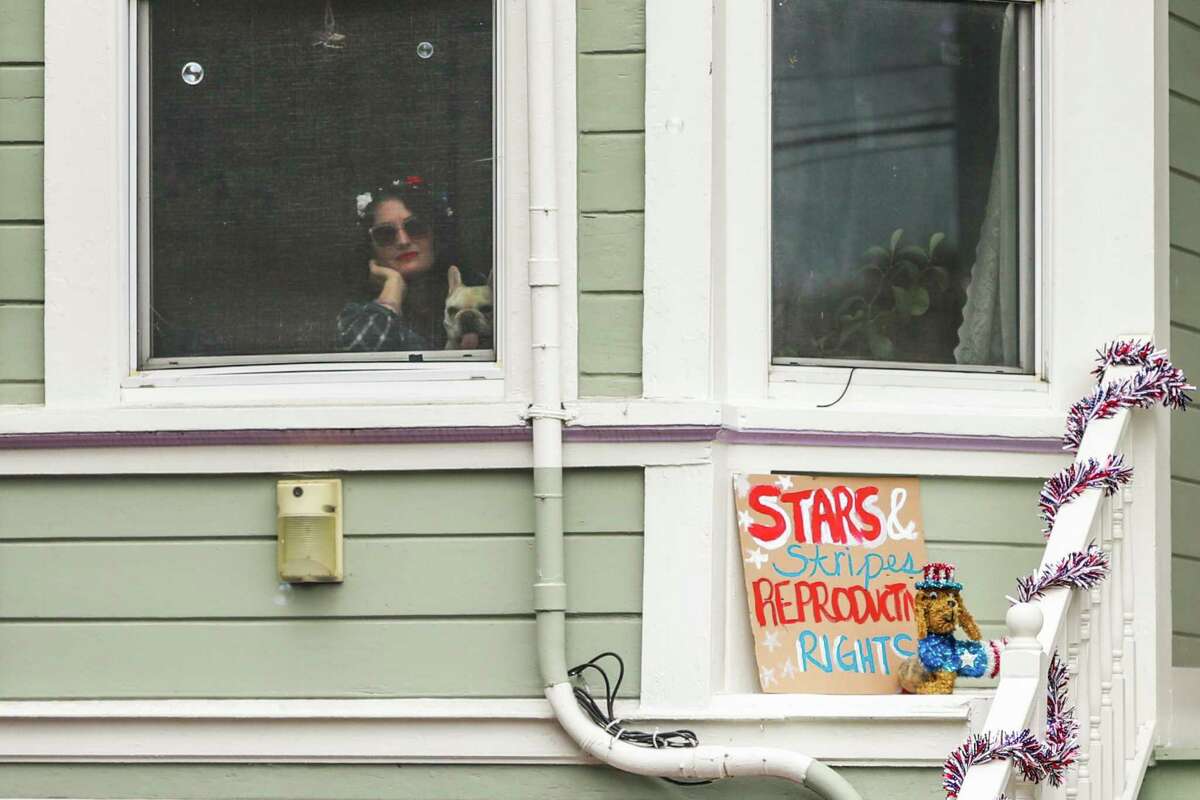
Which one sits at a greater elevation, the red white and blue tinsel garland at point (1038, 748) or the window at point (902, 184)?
the window at point (902, 184)

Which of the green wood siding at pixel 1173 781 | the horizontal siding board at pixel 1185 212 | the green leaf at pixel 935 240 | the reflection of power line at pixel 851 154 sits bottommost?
the green wood siding at pixel 1173 781

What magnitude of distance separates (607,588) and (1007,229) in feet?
4.73

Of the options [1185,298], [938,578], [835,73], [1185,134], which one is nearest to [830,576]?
[938,578]

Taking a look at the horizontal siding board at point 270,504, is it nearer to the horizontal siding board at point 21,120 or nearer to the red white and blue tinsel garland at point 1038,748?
the horizontal siding board at point 21,120

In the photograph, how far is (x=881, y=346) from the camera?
15.4 ft

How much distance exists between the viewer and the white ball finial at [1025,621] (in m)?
3.66

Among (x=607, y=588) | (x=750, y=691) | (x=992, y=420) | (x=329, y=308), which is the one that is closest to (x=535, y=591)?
(x=607, y=588)

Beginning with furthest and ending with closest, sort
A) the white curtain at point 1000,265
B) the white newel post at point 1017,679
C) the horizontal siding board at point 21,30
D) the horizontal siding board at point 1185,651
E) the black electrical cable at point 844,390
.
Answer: the horizontal siding board at point 1185,651 < the white curtain at point 1000,265 < the horizontal siding board at point 21,30 < the black electrical cable at point 844,390 < the white newel post at point 1017,679

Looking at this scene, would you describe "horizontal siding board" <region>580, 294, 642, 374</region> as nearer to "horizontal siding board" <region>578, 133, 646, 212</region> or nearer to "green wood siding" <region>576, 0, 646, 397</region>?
"green wood siding" <region>576, 0, 646, 397</region>

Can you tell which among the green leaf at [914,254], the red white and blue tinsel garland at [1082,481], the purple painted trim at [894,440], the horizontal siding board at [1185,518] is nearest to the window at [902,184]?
the green leaf at [914,254]

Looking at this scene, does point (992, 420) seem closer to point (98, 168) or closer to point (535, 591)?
point (535, 591)

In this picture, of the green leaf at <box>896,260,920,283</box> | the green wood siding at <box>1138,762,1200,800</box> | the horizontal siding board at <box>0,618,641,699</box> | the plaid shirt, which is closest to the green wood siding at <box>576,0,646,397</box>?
the plaid shirt

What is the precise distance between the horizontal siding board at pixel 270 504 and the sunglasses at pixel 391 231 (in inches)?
23.7

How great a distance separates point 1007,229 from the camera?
480 cm
